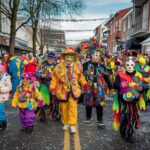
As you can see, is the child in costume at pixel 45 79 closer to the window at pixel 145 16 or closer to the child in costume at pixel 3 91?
the child in costume at pixel 3 91

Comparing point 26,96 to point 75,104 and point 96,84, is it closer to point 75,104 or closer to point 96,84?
point 75,104

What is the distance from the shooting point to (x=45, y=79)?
669cm

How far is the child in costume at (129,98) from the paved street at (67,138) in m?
0.24

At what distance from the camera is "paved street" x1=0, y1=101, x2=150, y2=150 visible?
5023 mm

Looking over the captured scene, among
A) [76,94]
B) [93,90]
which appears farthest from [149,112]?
[76,94]

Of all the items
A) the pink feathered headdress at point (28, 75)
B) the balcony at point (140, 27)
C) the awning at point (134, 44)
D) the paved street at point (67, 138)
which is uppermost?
the balcony at point (140, 27)

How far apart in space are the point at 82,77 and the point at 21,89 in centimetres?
126

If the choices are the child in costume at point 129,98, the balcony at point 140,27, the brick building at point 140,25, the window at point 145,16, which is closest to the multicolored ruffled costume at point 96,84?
the child in costume at point 129,98

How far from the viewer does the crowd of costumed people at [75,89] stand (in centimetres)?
542

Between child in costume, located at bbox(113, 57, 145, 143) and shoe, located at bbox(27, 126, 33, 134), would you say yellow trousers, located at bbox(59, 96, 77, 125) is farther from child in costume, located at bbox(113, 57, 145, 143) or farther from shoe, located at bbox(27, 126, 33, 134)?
child in costume, located at bbox(113, 57, 145, 143)

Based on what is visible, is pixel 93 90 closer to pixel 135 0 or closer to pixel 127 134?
pixel 127 134

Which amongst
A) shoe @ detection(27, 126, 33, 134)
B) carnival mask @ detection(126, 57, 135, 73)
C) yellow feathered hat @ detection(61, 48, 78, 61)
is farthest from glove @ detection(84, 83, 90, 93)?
shoe @ detection(27, 126, 33, 134)

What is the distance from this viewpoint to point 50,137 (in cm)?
554

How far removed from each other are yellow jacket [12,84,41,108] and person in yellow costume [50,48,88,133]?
356 mm
